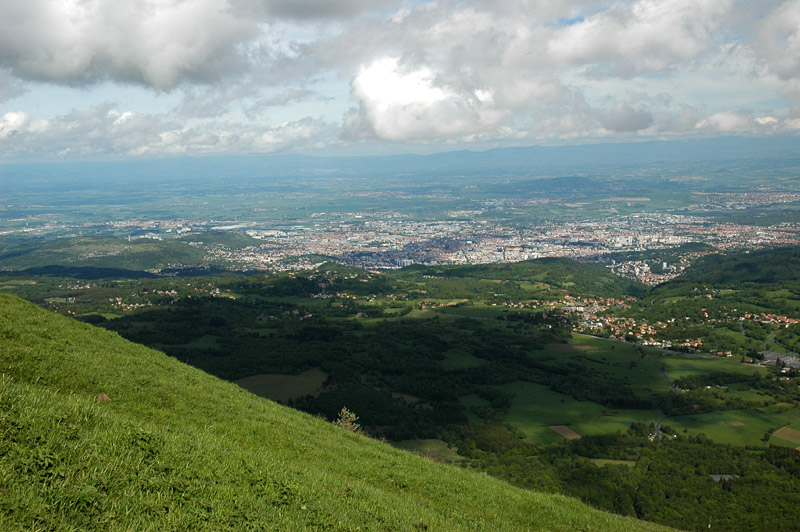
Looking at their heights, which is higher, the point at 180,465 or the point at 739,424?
the point at 180,465

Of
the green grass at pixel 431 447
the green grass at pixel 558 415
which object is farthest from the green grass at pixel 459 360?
the green grass at pixel 431 447

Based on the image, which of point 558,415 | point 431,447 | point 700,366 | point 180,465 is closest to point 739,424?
point 558,415

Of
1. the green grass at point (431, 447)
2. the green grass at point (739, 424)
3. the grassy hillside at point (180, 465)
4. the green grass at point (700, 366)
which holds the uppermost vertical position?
the grassy hillside at point (180, 465)

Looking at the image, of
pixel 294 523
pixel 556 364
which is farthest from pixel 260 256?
pixel 294 523

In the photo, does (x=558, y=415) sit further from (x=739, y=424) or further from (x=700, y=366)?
(x=700, y=366)

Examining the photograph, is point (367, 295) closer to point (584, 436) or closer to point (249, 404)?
point (584, 436)

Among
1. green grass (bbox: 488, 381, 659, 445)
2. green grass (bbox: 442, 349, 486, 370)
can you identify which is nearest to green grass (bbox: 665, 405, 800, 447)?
green grass (bbox: 488, 381, 659, 445)

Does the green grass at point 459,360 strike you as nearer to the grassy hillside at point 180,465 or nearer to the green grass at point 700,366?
the green grass at point 700,366

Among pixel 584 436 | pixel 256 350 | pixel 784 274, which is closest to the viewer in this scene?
pixel 584 436
